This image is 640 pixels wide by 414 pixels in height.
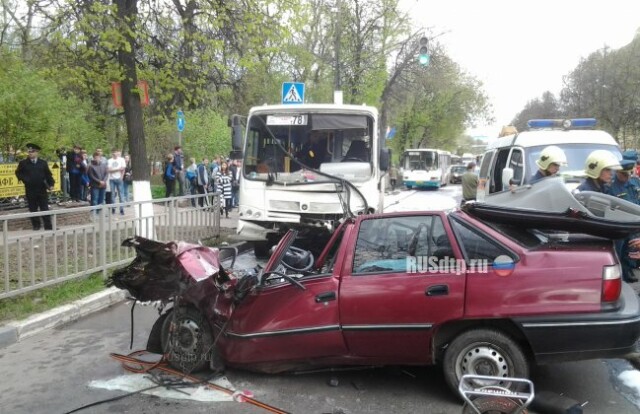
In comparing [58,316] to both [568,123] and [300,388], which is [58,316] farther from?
[568,123]

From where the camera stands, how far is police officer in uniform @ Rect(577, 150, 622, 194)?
5.82 m

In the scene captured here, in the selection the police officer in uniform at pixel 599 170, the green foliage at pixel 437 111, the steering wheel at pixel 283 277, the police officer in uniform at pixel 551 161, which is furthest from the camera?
the green foliage at pixel 437 111

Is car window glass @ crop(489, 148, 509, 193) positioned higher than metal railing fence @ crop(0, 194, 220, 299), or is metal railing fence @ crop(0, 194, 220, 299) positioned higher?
car window glass @ crop(489, 148, 509, 193)

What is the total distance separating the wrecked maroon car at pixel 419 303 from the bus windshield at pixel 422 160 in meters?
30.5

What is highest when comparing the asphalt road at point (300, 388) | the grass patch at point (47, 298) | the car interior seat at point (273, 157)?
the car interior seat at point (273, 157)

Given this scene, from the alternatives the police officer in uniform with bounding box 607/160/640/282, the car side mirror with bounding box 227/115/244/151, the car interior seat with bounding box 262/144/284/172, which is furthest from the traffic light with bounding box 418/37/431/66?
the police officer in uniform with bounding box 607/160/640/282

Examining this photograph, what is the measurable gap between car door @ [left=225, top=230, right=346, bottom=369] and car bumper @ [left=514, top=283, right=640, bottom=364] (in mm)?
1364

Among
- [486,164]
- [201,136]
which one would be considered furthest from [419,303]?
[201,136]

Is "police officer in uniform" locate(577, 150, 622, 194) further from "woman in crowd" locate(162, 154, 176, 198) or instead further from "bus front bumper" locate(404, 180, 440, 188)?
"bus front bumper" locate(404, 180, 440, 188)

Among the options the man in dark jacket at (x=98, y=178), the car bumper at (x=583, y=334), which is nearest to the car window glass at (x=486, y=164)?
the car bumper at (x=583, y=334)

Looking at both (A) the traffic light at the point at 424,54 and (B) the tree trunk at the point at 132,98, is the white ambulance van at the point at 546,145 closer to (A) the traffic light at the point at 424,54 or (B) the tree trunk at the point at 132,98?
(A) the traffic light at the point at 424,54

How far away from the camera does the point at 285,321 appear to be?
13.6 ft

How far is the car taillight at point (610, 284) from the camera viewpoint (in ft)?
12.2

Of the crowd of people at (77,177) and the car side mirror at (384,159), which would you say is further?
the crowd of people at (77,177)
